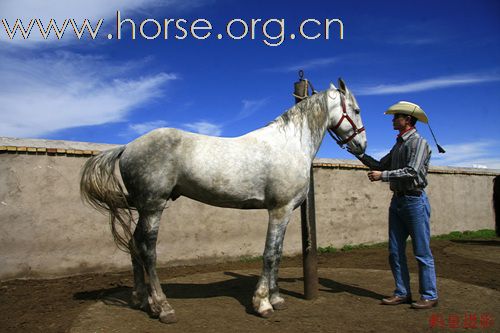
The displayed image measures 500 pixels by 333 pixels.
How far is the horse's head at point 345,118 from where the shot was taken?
450cm

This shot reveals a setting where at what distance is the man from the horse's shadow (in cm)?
64

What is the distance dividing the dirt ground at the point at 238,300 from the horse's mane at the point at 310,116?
6.63 feet

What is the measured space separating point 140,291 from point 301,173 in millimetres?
2226

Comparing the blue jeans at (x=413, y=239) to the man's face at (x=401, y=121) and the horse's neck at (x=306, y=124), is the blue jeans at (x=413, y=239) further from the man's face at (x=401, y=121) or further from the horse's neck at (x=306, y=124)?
the horse's neck at (x=306, y=124)

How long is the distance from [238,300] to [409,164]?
8.34 ft

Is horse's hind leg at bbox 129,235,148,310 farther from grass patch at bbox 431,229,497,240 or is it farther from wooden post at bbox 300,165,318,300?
grass patch at bbox 431,229,497,240

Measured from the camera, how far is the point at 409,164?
414 cm

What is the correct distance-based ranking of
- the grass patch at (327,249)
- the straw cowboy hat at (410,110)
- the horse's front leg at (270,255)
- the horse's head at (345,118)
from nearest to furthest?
the horse's front leg at (270,255) → the straw cowboy hat at (410,110) → the horse's head at (345,118) → the grass patch at (327,249)

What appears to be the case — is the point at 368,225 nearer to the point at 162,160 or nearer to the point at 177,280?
the point at 177,280

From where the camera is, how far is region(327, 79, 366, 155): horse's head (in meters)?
4.50

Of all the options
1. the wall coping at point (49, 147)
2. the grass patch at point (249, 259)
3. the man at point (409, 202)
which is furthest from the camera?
the grass patch at point (249, 259)

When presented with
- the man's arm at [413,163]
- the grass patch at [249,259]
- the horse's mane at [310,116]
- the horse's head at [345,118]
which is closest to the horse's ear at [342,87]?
the horse's head at [345,118]

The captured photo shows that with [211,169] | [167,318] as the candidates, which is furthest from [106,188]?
[167,318]

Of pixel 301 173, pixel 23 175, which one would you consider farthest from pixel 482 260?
pixel 23 175
